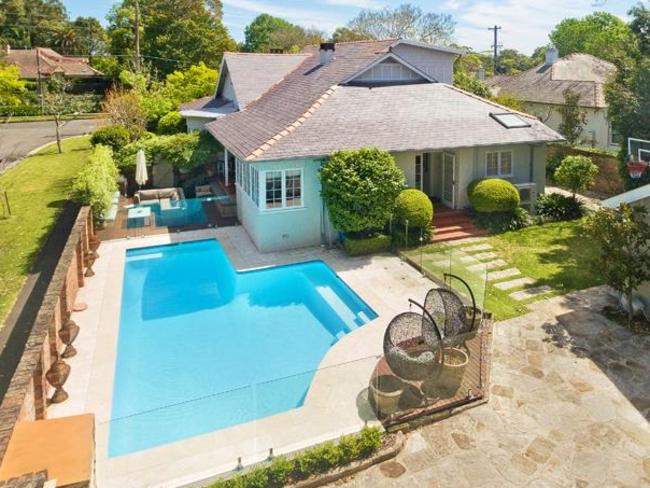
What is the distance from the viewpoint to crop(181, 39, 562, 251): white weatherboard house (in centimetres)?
1952

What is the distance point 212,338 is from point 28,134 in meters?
45.9

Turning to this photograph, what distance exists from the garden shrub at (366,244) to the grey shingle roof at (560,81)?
2440cm

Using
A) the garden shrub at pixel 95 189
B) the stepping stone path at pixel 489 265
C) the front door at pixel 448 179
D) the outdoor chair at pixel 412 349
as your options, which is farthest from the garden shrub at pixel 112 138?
the outdoor chair at pixel 412 349

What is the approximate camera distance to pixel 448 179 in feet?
75.4

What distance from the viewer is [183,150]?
28.4 metres

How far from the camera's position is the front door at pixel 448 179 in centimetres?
2245

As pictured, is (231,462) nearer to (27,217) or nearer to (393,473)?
(393,473)

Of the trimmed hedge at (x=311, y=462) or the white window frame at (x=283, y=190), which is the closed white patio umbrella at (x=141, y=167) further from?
the trimmed hedge at (x=311, y=462)

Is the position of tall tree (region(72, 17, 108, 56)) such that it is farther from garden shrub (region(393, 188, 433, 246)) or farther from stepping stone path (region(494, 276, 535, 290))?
stepping stone path (region(494, 276, 535, 290))

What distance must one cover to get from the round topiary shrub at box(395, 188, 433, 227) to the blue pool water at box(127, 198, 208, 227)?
9.41 meters

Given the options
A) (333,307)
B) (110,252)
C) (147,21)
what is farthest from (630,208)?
(147,21)

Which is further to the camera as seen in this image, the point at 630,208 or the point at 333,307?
the point at 333,307

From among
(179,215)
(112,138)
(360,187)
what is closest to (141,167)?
(179,215)

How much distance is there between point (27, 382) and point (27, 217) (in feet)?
57.5
